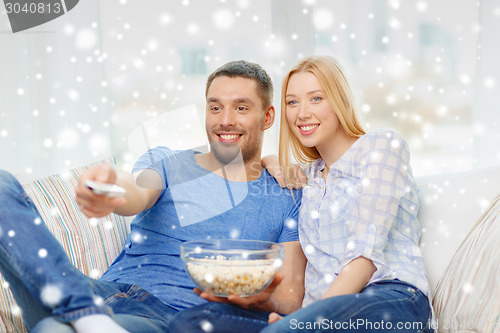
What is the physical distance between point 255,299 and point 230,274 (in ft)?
0.55

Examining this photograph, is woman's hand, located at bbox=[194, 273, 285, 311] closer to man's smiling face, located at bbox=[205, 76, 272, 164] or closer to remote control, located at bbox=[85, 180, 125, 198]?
remote control, located at bbox=[85, 180, 125, 198]

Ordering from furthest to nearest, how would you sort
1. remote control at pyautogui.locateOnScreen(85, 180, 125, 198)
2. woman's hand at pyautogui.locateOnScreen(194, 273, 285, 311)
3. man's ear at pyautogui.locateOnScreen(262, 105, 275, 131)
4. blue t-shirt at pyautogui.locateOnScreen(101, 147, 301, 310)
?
1. man's ear at pyautogui.locateOnScreen(262, 105, 275, 131)
2. blue t-shirt at pyautogui.locateOnScreen(101, 147, 301, 310)
3. woman's hand at pyautogui.locateOnScreen(194, 273, 285, 311)
4. remote control at pyautogui.locateOnScreen(85, 180, 125, 198)

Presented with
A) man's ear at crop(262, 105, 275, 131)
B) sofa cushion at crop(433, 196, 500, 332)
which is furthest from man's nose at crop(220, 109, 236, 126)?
sofa cushion at crop(433, 196, 500, 332)

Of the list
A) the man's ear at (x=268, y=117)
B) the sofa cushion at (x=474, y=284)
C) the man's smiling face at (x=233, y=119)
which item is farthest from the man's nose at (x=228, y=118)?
the sofa cushion at (x=474, y=284)

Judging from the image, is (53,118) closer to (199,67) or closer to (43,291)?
(199,67)

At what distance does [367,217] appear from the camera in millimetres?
1201

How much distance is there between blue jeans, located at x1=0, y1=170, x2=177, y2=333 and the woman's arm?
1.32ft

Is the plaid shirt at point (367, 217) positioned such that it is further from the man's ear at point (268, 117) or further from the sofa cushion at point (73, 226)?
the sofa cushion at point (73, 226)

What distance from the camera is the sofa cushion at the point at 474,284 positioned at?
1.08 metres

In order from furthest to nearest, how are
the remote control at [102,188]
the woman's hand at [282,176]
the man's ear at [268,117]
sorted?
the man's ear at [268,117], the woman's hand at [282,176], the remote control at [102,188]

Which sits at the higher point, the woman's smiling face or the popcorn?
the woman's smiling face

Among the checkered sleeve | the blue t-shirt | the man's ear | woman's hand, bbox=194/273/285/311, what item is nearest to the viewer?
woman's hand, bbox=194/273/285/311

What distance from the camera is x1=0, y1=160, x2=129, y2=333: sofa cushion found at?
139cm

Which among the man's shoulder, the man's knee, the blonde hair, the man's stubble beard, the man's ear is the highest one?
the blonde hair
